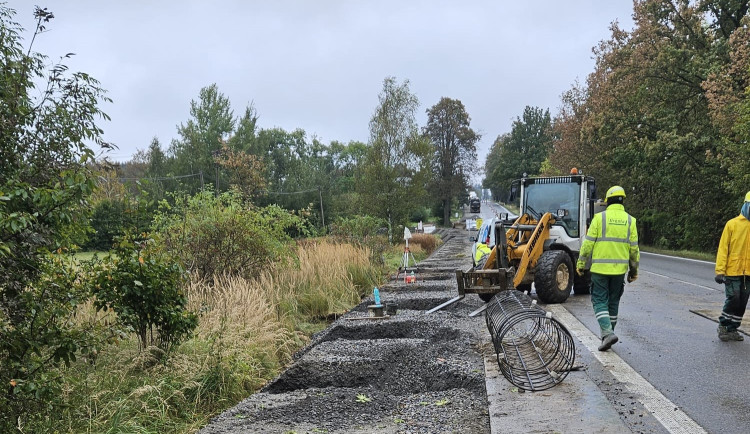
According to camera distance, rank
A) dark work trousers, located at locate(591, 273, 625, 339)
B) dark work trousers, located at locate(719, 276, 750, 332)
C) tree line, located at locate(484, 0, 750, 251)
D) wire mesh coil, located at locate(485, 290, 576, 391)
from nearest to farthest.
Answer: wire mesh coil, located at locate(485, 290, 576, 391), dark work trousers, located at locate(591, 273, 625, 339), dark work trousers, located at locate(719, 276, 750, 332), tree line, located at locate(484, 0, 750, 251)

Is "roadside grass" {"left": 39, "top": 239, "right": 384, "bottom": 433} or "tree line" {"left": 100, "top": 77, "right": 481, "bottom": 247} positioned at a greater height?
"tree line" {"left": 100, "top": 77, "right": 481, "bottom": 247}

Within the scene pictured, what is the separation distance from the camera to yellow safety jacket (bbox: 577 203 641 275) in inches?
285

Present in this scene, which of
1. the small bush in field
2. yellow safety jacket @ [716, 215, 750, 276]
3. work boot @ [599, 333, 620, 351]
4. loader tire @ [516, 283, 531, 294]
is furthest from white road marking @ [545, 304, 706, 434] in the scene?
the small bush in field

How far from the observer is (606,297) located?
7.25 meters

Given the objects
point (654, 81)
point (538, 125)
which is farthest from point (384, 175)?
point (538, 125)

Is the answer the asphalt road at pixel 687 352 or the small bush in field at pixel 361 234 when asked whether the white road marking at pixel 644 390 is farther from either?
the small bush in field at pixel 361 234

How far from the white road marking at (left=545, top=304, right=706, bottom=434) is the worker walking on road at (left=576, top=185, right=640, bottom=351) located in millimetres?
384

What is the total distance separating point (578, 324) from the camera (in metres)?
8.98

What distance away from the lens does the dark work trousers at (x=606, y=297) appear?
711 centimetres

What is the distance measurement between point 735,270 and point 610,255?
1.68m

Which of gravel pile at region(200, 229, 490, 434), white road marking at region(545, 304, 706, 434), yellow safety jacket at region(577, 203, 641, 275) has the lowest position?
gravel pile at region(200, 229, 490, 434)

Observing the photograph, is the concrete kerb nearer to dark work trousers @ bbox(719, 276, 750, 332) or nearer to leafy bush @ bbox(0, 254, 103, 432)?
dark work trousers @ bbox(719, 276, 750, 332)

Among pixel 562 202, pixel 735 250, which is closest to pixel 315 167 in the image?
pixel 562 202

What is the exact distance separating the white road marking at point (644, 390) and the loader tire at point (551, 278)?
98.3 inches
